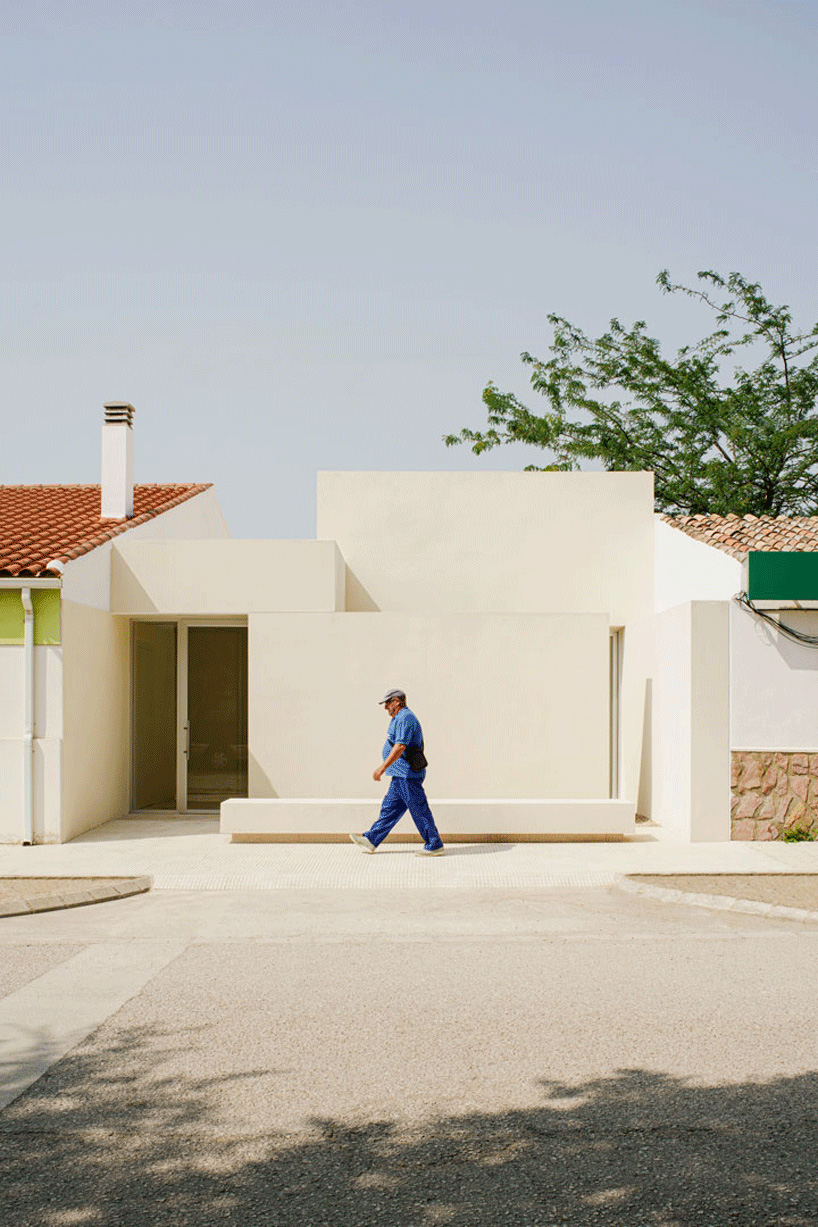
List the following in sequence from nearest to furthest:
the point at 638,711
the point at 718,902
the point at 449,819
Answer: the point at 718,902 < the point at 449,819 < the point at 638,711

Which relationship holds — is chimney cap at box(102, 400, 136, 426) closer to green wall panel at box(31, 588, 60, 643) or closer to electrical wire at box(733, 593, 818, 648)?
green wall panel at box(31, 588, 60, 643)

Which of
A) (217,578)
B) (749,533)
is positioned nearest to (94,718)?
(217,578)

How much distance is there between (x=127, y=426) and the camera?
17.1 m

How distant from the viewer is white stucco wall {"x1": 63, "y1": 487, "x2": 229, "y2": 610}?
13945mm

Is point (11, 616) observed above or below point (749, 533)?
below

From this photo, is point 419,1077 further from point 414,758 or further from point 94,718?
Result: point 94,718

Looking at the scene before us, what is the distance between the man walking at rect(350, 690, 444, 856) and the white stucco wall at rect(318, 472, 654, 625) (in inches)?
229

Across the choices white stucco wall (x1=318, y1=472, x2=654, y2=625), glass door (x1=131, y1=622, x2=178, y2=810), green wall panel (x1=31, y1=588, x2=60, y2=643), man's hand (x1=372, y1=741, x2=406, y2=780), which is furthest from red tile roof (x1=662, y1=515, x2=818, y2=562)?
green wall panel (x1=31, y1=588, x2=60, y2=643)

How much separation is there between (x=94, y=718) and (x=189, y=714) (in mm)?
1767

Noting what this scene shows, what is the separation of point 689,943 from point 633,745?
28.1 ft

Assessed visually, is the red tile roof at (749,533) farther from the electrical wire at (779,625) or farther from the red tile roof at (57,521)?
the red tile roof at (57,521)

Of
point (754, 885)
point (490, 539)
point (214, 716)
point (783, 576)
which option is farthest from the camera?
point (490, 539)

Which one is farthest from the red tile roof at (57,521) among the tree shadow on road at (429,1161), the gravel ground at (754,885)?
the tree shadow on road at (429,1161)

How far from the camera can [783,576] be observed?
13.4m
